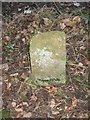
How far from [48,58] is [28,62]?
1.46 ft

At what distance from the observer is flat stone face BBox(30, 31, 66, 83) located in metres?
4.54

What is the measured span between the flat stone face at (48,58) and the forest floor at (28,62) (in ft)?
0.49

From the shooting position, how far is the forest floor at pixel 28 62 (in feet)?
14.4

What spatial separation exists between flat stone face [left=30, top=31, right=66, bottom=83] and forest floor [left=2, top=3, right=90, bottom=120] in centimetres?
15

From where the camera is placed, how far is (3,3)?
231 inches

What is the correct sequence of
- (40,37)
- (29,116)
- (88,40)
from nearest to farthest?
1. (29,116)
2. (40,37)
3. (88,40)

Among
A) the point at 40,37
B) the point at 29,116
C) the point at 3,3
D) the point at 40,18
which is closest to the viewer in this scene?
the point at 29,116

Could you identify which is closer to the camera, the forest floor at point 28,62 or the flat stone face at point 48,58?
the forest floor at point 28,62

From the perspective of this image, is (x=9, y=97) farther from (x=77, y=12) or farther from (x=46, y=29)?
(x=77, y=12)

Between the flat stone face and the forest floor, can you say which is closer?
the forest floor

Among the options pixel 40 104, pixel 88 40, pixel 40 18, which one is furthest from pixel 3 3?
→ pixel 40 104

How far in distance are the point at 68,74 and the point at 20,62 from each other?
675 mm

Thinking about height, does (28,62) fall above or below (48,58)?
below

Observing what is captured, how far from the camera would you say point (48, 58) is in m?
4.59
